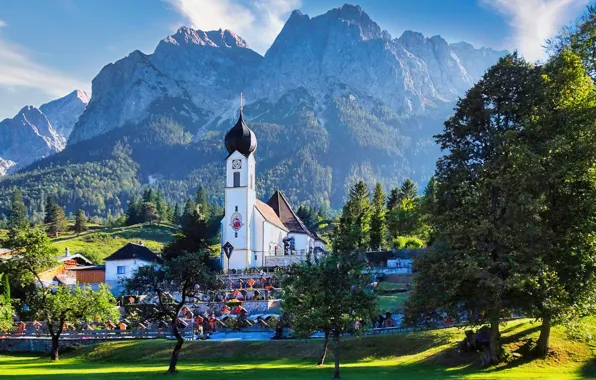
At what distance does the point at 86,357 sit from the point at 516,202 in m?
26.5

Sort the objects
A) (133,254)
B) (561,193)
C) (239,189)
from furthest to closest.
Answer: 1. (239,189)
2. (133,254)
3. (561,193)

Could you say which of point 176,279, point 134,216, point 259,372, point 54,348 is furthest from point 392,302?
point 134,216

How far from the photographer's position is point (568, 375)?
27312 millimetres

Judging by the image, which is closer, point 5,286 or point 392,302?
point 392,302

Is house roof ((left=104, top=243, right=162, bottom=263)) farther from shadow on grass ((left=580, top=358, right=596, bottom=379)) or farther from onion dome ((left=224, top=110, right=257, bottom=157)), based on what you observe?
shadow on grass ((left=580, top=358, right=596, bottom=379))

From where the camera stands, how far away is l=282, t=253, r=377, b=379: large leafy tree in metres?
28.6

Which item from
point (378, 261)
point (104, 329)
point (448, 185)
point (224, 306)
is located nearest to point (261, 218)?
point (378, 261)

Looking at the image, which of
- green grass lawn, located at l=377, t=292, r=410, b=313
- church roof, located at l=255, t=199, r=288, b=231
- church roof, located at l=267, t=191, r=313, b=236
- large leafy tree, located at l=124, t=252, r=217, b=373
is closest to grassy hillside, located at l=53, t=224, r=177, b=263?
church roof, located at l=267, t=191, r=313, b=236

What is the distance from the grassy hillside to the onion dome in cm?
2733

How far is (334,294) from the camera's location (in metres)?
28.9

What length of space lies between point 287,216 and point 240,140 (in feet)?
59.6

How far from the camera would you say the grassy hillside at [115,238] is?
4326 inches

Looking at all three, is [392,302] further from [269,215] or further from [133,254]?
[269,215]

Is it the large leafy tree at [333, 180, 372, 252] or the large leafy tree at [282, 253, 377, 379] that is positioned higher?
the large leafy tree at [333, 180, 372, 252]
